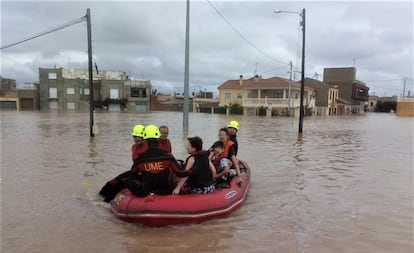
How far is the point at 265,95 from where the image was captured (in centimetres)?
5672

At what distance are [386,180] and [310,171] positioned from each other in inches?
80.5

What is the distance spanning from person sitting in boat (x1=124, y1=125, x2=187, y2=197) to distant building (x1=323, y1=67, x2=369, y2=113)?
276ft

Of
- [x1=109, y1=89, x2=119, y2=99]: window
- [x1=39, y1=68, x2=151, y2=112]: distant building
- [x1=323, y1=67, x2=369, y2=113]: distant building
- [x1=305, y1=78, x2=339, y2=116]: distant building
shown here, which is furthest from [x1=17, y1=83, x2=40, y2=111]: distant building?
[x1=323, y1=67, x2=369, y2=113]: distant building

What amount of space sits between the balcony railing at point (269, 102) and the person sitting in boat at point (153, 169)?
153ft

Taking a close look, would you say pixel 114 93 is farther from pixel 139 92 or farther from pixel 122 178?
pixel 122 178

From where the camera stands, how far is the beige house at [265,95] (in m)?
52.6

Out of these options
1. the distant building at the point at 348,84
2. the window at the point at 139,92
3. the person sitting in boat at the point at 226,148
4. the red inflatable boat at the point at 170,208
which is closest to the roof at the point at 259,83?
the window at the point at 139,92

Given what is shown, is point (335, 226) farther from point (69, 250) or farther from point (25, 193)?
point (25, 193)

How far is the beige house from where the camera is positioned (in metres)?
52.6

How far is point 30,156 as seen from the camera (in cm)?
1347

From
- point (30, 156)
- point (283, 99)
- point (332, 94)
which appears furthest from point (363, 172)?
point (332, 94)

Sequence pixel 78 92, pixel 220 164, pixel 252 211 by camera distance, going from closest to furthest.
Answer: pixel 252 211, pixel 220 164, pixel 78 92

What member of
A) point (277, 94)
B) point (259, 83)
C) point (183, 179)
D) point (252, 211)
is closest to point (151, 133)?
point (183, 179)

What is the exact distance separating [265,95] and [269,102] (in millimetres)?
3173
